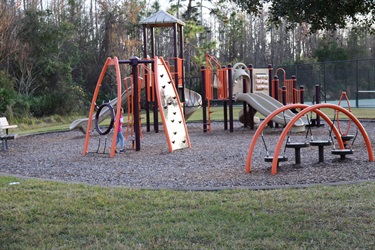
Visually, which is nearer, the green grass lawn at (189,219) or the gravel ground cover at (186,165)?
the green grass lawn at (189,219)

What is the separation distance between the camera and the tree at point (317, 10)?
569cm

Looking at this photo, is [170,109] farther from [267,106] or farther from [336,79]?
[336,79]

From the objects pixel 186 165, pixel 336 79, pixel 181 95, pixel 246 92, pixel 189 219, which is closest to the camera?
pixel 189 219

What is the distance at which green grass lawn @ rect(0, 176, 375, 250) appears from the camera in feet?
14.7

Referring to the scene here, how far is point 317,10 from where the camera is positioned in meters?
5.71

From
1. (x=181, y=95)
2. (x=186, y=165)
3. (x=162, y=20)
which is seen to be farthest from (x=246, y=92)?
(x=186, y=165)

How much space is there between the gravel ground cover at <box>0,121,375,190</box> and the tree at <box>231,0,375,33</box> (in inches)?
80.2

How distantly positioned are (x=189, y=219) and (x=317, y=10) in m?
2.61

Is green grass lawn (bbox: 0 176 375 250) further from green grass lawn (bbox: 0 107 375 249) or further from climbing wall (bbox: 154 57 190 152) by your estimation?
climbing wall (bbox: 154 57 190 152)

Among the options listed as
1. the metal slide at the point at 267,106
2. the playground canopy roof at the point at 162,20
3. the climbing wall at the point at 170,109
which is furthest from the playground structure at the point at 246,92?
the climbing wall at the point at 170,109

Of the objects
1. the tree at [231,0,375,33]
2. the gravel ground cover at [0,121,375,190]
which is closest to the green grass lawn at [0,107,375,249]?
the gravel ground cover at [0,121,375,190]

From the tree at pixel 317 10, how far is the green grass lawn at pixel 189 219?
1968 mm

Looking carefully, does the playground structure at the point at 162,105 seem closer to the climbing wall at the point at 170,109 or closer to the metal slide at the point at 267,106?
the climbing wall at the point at 170,109

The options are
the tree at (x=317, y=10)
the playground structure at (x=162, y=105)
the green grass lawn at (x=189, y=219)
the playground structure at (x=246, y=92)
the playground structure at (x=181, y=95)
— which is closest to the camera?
the green grass lawn at (x=189, y=219)
